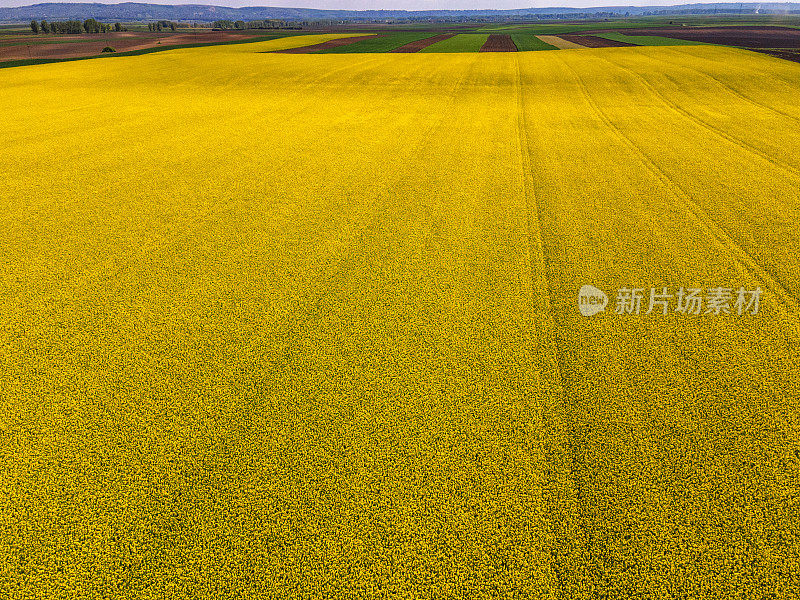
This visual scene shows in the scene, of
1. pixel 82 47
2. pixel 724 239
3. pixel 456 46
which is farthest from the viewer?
pixel 82 47

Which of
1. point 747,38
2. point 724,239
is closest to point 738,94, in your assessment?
point 724,239

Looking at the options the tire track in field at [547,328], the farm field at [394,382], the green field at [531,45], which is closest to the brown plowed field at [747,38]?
the green field at [531,45]

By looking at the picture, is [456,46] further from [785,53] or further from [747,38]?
[747,38]

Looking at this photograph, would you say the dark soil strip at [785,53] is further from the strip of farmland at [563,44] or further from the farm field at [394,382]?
the farm field at [394,382]

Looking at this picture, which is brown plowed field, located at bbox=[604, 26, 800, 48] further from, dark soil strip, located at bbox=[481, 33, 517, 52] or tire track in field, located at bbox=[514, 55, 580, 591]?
tire track in field, located at bbox=[514, 55, 580, 591]

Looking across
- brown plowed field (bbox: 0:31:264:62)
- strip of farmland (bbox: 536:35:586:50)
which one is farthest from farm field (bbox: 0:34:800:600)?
brown plowed field (bbox: 0:31:264:62)

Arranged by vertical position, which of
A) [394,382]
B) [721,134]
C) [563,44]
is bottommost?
[394,382]

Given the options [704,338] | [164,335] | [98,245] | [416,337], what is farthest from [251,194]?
[704,338]

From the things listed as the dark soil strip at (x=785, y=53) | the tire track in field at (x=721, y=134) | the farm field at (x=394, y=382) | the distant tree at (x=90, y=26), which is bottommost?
the farm field at (x=394, y=382)
